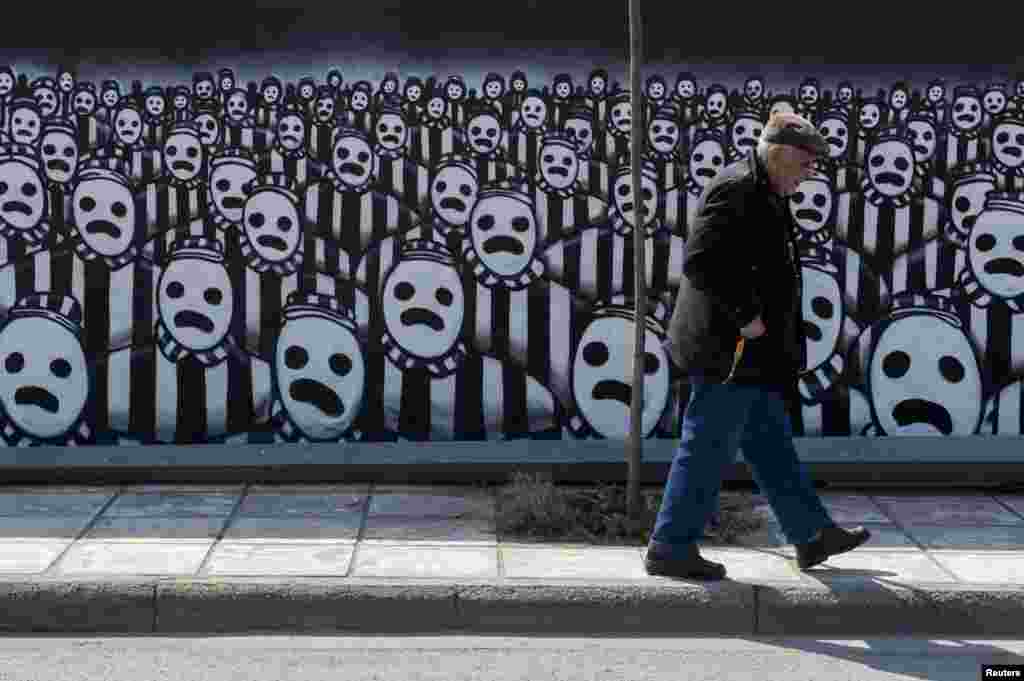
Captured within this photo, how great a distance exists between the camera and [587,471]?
309 inches

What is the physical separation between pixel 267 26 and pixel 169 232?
3.48 ft

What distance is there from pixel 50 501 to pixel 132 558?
1284 millimetres

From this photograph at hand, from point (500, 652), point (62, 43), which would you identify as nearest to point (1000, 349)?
point (500, 652)

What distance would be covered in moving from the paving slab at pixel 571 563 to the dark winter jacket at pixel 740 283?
32.0 inches

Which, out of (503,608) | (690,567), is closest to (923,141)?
(690,567)

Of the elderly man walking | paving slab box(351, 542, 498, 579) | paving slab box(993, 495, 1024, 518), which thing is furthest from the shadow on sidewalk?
paving slab box(993, 495, 1024, 518)

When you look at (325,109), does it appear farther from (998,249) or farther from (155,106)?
(998,249)

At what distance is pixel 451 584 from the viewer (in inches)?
235

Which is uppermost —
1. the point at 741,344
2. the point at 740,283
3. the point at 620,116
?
the point at 620,116

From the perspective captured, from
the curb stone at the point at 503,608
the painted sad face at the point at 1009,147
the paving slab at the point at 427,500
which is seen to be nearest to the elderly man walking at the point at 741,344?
the curb stone at the point at 503,608

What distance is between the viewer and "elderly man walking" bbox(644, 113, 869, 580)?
5953 mm

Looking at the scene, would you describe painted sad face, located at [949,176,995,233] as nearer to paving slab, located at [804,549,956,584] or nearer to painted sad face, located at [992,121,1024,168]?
painted sad face, located at [992,121,1024,168]

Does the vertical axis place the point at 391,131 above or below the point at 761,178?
above

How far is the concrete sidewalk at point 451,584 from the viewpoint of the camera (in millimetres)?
5906
